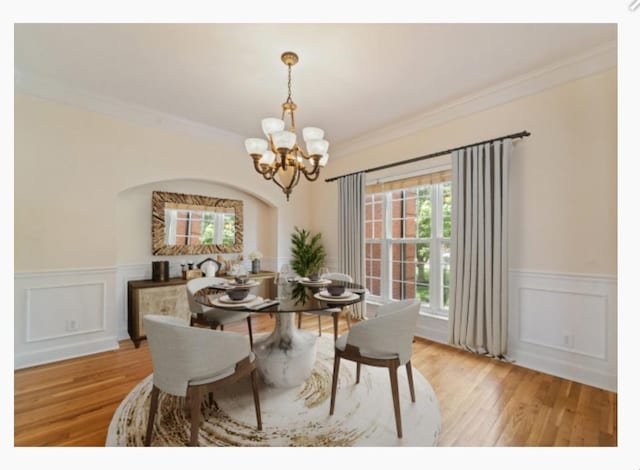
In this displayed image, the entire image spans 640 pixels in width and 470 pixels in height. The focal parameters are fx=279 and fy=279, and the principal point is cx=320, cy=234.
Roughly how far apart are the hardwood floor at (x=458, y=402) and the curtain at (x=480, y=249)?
0.86 ft

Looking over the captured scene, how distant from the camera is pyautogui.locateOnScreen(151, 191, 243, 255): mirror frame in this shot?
380cm

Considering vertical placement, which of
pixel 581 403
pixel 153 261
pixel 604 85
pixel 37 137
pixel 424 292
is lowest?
pixel 581 403

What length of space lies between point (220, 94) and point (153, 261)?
91.7 inches

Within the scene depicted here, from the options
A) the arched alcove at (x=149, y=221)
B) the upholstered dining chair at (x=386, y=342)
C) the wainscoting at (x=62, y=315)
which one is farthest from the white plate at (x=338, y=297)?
the arched alcove at (x=149, y=221)

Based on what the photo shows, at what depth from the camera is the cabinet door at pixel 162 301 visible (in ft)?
10.7

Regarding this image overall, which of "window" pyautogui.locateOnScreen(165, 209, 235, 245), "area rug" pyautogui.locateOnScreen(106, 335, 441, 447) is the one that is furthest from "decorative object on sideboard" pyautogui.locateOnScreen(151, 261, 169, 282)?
"area rug" pyautogui.locateOnScreen(106, 335, 441, 447)

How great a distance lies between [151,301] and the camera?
3.35 meters

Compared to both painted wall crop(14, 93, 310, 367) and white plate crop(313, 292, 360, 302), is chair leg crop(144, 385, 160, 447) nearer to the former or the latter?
white plate crop(313, 292, 360, 302)

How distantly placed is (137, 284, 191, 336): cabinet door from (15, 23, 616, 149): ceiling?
7.28 feet

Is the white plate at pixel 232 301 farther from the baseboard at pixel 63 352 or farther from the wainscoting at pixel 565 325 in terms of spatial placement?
the wainscoting at pixel 565 325

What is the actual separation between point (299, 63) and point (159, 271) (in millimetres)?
3006
